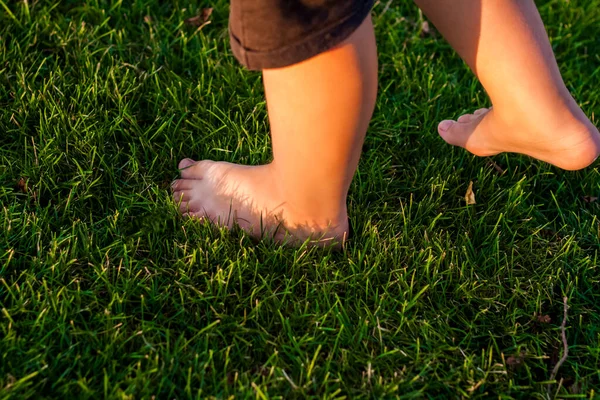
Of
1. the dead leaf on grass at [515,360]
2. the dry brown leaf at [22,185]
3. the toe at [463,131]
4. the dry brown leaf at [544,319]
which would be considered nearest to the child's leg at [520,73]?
the toe at [463,131]

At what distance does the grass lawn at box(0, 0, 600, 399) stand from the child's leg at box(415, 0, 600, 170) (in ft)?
0.86

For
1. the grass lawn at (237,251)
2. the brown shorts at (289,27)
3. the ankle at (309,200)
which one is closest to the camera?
the brown shorts at (289,27)

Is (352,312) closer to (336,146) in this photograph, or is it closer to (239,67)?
(336,146)

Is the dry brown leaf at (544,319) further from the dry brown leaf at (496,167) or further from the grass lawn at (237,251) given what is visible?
the dry brown leaf at (496,167)

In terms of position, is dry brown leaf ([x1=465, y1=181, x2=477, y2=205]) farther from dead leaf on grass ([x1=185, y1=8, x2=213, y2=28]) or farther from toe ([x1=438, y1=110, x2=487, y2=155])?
dead leaf on grass ([x1=185, y1=8, x2=213, y2=28])

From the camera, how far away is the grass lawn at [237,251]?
1.52m

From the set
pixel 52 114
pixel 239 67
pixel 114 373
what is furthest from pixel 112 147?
pixel 114 373

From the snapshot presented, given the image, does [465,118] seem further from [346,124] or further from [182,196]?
[182,196]

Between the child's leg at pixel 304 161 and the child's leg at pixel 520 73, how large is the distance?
35 cm

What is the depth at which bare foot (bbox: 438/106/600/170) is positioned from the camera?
1721 mm

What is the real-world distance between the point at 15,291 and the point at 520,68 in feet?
4.19

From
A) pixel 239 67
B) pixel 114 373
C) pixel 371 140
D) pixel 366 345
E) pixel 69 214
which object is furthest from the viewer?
pixel 239 67

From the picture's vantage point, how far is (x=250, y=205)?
183cm

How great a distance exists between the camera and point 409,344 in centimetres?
162
